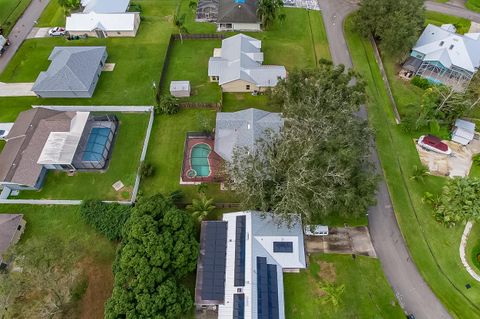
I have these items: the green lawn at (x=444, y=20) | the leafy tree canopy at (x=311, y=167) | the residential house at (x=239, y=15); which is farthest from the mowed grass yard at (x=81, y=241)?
the green lawn at (x=444, y=20)

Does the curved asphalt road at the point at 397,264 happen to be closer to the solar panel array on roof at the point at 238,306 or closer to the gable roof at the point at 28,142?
the solar panel array on roof at the point at 238,306

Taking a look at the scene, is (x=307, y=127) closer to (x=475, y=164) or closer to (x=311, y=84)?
(x=311, y=84)

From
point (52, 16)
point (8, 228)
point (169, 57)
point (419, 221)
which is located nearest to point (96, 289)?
point (8, 228)

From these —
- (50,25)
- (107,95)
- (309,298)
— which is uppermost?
(50,25)

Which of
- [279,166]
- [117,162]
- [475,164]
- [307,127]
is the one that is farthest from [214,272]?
[475,164]

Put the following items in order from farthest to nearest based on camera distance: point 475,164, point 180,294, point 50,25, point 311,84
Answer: point 50,25 < point 475,164 < point 311,84 < point 180,294

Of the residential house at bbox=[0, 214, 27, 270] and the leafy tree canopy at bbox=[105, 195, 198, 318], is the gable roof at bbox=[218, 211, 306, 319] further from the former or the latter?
the residential house at bbox=[0, 214, 27, 270]

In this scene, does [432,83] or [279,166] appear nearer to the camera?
[279,166]
